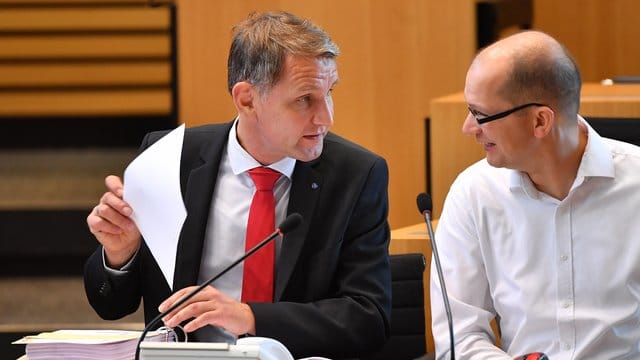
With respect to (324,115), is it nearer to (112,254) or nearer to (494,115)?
(494,115)

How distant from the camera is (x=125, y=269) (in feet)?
10.3

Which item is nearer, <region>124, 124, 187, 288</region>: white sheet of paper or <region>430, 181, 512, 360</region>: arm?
<region>124, 124, 187, 288</region>: white sheet of paper

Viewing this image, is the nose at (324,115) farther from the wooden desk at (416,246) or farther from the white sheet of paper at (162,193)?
Answer: the wooden desk at (416,246)

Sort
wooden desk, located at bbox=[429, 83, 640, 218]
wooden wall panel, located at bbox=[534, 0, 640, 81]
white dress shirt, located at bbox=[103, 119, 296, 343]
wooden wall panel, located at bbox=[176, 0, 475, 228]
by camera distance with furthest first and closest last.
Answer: wooden wall panel, located at bbox=[534, 0, 640, 81]
wooden wall panel, located at bbox=[176, 0, 475, 228]
wooden desk, located at bbox=[429, 83, 640, 218]
white dress shirt, located at bbox=[103, 119, 296, 343]

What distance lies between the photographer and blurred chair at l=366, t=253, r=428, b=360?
3.55 metres

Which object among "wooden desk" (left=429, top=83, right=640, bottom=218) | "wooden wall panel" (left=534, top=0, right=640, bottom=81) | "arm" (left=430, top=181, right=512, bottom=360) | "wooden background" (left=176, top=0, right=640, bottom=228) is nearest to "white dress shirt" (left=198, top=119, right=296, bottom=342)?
"arm" (left=430, top=181, right=512, bottom=360)

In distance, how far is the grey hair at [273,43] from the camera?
3090mm

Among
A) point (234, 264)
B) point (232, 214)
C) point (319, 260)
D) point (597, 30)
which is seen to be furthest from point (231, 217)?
point (597, 30)

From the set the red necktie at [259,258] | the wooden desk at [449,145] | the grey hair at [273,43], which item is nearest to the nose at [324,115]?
the grey hair at [273,43]

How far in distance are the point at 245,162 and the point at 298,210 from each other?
0.21 meters

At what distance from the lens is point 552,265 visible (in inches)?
120

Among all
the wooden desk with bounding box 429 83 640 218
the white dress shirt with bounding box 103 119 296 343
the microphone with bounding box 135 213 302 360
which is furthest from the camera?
the wooden desk with bounding box 429 83 640 218

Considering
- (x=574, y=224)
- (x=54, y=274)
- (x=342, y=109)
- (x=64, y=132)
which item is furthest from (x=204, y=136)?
(x=64, y=132)

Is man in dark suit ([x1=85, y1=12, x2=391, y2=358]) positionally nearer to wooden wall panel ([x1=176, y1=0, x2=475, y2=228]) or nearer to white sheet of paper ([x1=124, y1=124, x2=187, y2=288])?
white sheet of paper ([x1=124, y1=124, x2=187, y2=288])
